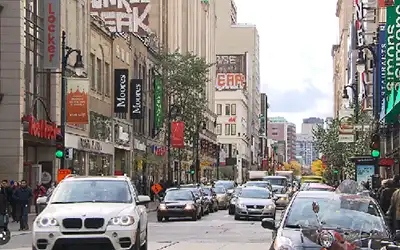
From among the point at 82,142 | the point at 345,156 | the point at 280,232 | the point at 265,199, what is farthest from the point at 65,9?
the point at 280,232

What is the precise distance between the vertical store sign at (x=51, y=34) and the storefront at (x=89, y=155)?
568 centimetres

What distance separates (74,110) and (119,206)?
78.4 feet

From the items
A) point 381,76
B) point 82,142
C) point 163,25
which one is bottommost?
point 82,142

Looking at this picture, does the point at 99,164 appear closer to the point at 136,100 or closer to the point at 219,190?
the point at 136,100

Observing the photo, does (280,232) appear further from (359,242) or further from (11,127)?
(11,127)

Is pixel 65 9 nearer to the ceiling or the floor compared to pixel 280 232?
nearer to the ceiling

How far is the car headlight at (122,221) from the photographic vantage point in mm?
15078

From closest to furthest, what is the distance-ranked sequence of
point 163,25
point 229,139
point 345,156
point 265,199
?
point 265,199 → point 345,156 → point 163,25 → point 229,139

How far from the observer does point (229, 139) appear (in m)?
154

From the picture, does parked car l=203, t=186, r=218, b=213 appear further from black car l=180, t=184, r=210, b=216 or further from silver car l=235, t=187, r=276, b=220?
silver car l=235, t=187, r=276, b=220

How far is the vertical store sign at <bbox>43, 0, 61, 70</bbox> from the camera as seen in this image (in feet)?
134

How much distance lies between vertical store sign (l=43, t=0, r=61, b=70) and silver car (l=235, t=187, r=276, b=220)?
473 inches

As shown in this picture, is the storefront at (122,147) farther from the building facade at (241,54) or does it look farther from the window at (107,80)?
the building facade at (241,54)

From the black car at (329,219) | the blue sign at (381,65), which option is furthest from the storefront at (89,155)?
the black car at (329,219)
